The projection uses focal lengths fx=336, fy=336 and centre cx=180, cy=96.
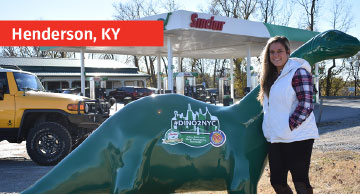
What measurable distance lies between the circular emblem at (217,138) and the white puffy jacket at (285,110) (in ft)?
1.33

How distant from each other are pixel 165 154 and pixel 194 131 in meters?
0.32

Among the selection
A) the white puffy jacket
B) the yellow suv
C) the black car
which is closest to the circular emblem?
the white puffy jacket

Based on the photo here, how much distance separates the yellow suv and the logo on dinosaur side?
15.2ft

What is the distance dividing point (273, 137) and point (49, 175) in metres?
1.87

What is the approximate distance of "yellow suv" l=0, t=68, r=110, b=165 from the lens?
22.6 ft

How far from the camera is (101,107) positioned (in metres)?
7.79

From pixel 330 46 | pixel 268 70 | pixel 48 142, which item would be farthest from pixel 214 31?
pixel 268 70

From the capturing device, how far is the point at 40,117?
7.38 m

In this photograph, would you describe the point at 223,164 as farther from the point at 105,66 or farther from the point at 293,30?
the point at 105,66

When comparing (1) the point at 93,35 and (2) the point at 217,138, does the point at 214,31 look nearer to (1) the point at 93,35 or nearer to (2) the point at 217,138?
(1) the point at 93,35

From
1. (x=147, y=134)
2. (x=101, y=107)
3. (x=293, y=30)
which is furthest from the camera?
(x=293, y=30)

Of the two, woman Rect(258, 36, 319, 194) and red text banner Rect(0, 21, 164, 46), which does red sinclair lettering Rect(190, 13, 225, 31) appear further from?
woman Rect(258, 36, 319, 194)

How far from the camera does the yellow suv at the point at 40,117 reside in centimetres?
688

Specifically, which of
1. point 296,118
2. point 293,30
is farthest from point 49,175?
point 293,30
